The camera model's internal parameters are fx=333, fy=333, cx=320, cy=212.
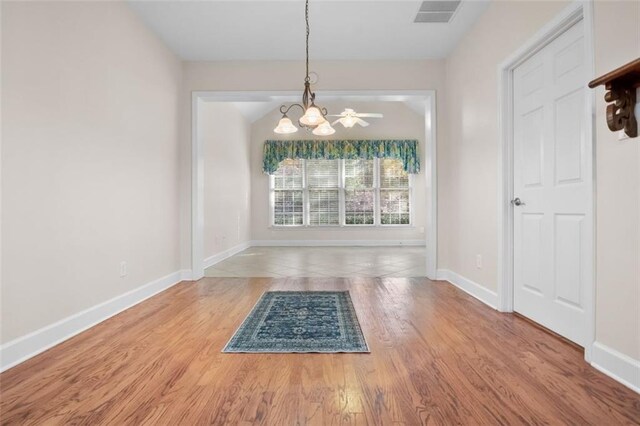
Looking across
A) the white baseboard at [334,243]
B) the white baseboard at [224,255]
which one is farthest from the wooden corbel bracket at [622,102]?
the white baseboard at [334,243]

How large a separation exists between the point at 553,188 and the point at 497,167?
643 mm

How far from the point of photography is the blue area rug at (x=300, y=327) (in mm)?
2008

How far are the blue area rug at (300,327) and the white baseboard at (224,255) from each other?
2194 millimetres

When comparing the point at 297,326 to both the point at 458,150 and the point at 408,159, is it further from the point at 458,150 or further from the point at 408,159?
the point at 408,159

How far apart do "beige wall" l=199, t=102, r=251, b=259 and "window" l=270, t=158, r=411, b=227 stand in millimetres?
984

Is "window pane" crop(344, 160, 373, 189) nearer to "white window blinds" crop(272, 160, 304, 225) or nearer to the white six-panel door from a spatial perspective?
"white window blinds" crop(272, 160, 304, 225)

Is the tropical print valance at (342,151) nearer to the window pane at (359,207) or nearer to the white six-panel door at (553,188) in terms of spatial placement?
the window pane at (359,207)

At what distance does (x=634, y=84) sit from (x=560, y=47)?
83cm

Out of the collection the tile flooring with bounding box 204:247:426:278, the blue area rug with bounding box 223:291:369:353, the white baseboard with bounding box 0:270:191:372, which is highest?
the white baseboard with bounding box 0:270:191:372

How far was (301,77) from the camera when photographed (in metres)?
4.09

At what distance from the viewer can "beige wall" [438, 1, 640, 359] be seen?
158 cm

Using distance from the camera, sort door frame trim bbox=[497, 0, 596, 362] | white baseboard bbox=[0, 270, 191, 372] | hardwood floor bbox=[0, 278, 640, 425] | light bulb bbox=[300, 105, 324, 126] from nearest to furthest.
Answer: hardwood floor bbox=[0, 278, 640, 425], white baseboard bbox=[0, 270, 191, 372], door frame trim bbox=[497, 0, 596, 362], light bulb bbox=[300, 105, 324, 126]

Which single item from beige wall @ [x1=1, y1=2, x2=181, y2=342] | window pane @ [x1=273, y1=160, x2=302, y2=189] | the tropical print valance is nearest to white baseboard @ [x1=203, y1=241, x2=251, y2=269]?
beige wall @ [x1=1, y1=2, x2=181, y2=342]

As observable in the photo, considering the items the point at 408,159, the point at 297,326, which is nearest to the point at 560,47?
the point at 297,326
